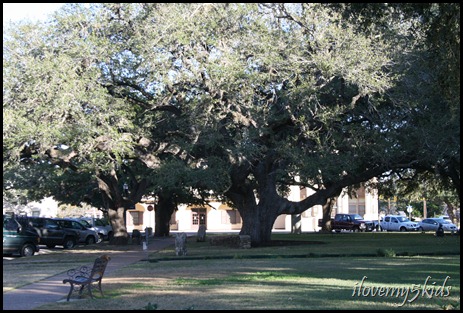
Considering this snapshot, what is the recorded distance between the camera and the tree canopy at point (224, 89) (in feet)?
88.9

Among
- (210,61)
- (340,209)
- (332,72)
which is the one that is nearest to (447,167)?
(332,72)

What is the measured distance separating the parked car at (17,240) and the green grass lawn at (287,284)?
28.3 feet

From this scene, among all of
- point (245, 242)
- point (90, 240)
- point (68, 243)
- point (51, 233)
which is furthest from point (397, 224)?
point (51, 233)

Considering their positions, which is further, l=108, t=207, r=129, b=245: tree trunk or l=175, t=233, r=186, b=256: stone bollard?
l=108, t=207, r=129, b=245: tree trunk

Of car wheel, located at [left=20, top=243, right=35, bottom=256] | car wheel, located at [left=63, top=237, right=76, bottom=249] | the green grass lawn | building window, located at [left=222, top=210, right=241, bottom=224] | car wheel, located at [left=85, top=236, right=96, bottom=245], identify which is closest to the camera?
the green grass lawn

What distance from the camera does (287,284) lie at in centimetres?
1677

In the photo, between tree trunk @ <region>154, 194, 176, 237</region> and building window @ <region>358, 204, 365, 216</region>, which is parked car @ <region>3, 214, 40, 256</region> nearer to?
tree trunk @ <region>154, 194, 176, 237</region>

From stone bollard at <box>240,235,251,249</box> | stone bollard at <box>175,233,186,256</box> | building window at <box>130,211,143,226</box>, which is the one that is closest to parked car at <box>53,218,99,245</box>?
stone bollard at <box>240,235,251,249</box>

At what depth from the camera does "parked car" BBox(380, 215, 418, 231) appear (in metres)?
65.7

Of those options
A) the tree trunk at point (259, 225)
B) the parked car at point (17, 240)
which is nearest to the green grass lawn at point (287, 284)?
the parked car at point (17, 240)

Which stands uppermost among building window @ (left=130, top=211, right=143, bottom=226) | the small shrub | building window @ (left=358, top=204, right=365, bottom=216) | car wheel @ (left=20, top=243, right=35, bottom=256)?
building window @ (left=358, top=204, right=365, bottom=216)

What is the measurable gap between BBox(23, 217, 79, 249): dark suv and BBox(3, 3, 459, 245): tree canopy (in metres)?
8.87

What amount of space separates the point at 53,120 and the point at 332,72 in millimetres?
11842

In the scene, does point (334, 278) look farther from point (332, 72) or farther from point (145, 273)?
point (332, 72)
